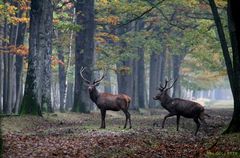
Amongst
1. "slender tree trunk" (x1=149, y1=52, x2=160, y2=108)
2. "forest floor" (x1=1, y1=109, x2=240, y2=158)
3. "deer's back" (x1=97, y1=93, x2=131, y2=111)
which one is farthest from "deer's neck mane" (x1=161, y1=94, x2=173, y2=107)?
"slender tree trunk" (x1=149, y1=52, x2=160, y2=108)

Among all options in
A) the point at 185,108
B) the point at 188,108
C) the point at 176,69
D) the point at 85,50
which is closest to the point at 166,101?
the point at 185,108

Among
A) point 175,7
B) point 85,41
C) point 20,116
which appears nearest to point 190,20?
point 175,7

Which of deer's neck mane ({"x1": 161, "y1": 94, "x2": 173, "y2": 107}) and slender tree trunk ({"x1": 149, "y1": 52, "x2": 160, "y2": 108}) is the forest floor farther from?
slender tree trunk ({"x1": 149, "y1": 52, "x2": 160, "y2": 108})

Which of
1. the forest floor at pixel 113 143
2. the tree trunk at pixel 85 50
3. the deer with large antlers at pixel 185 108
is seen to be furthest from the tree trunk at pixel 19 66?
the deer with large antlers at pixel 185 108

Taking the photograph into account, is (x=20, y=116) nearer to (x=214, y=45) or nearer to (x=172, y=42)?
(x=214, y=45)

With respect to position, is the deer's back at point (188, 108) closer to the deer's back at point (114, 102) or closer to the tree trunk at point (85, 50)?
the deer's back at point (114, 102)

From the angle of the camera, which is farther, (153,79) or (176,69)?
(176,69)

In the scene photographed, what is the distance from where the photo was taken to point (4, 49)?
3522cm

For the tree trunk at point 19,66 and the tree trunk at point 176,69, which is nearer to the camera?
the tree trunk at point 19,66

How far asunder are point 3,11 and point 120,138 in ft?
46.5

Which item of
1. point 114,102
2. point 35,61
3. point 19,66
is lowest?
point 114,102

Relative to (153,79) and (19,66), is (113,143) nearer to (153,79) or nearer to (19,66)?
(19,66)

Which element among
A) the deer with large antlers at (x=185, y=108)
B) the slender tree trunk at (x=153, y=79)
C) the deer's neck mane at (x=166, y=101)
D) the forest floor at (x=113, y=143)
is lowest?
the forest floor at (x=113, y=143)

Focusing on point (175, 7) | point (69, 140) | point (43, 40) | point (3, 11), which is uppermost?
point (175, 7)
